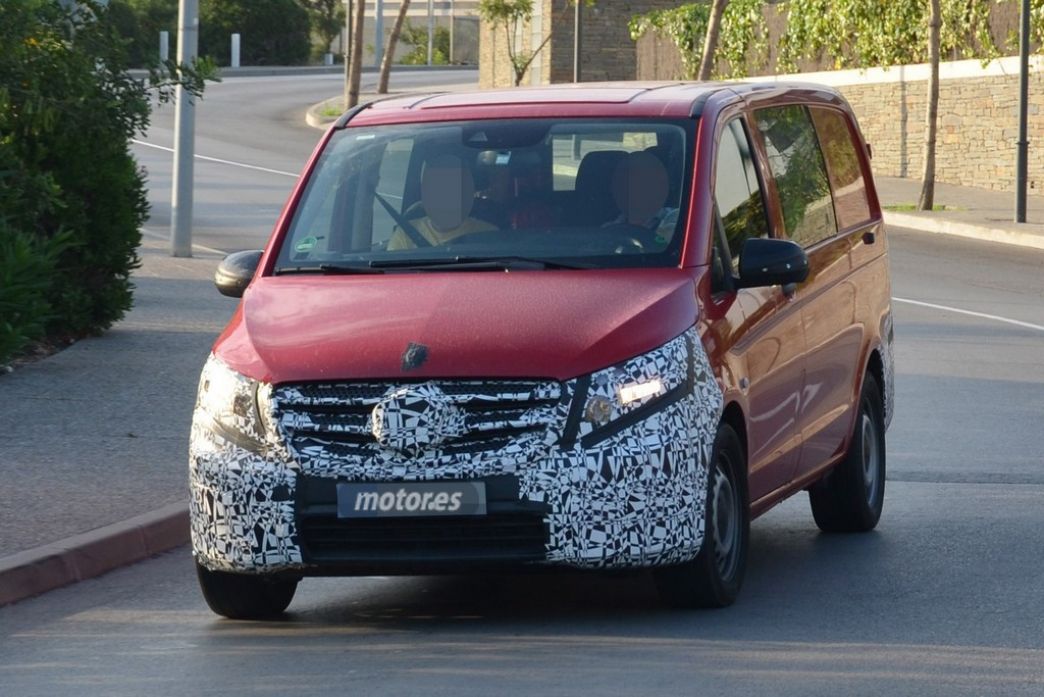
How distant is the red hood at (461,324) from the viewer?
7.05m

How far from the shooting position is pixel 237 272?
8.30 metres

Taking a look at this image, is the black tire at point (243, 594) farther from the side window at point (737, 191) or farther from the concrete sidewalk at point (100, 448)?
the side window at point (737, 191)

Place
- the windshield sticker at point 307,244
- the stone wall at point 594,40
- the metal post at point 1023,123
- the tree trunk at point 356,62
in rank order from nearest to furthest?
the windshield sticker at point 307,244
the metal post at point 1023,123
the tree trunk at point 356,62
the stone wall at point 594,40

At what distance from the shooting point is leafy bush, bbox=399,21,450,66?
336 feet

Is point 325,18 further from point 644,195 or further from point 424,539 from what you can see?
point 424,539

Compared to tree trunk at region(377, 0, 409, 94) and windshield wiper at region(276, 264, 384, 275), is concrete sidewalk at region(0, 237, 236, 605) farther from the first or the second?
tree trunk at region(377, 0, 409, 94)

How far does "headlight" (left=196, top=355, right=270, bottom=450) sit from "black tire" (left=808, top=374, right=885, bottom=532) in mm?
3064

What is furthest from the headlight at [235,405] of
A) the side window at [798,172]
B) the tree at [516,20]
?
the tree at [516,20]

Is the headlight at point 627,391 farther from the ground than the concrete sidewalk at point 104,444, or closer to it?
farther from the ground

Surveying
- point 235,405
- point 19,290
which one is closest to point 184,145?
point 19,290

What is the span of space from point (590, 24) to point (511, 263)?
5439 cm

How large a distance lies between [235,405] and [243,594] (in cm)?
78

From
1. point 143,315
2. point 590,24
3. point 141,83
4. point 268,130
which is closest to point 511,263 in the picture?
point 141,83

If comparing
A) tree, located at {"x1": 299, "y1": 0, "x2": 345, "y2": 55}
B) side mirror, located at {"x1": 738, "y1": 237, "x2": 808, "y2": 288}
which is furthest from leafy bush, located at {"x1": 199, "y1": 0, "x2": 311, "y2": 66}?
side mirror, located at {"x1": 738, "y1": 237, "x2": 808, "y2": 288}
